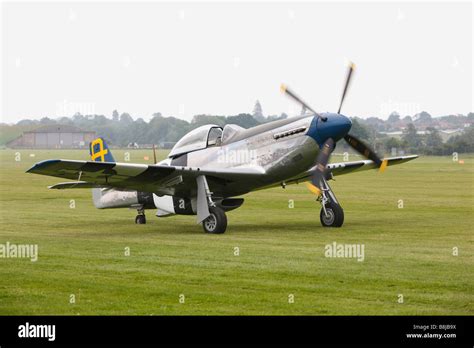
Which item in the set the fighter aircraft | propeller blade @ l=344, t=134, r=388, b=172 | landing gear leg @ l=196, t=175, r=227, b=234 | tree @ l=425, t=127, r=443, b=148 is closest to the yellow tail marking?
the fighter aircraft

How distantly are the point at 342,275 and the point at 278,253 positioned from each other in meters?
3.08

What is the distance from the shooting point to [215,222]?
2128 centimetres

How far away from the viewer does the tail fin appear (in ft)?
83.5

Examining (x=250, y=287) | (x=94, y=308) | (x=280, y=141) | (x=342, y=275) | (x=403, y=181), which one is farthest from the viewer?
(x=403, y=181)

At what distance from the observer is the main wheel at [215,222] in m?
21.2

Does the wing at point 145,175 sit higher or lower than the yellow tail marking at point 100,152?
lower

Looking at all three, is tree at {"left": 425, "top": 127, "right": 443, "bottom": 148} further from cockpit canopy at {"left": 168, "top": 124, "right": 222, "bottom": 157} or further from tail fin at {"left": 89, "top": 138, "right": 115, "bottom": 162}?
cockpit canopy at {"left": 168, "top": 124, "right": 222, "bottom": 157}

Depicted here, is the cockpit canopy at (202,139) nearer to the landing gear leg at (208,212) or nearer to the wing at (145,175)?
the wing at (145,175)

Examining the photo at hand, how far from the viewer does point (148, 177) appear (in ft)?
70.9

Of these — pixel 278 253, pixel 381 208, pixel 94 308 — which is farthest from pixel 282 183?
pixel 94 308

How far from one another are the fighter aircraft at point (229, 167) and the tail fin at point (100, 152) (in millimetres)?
1824

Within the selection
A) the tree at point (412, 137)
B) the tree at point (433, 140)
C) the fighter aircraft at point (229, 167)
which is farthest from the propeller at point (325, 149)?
the tree at point (412, 137)
